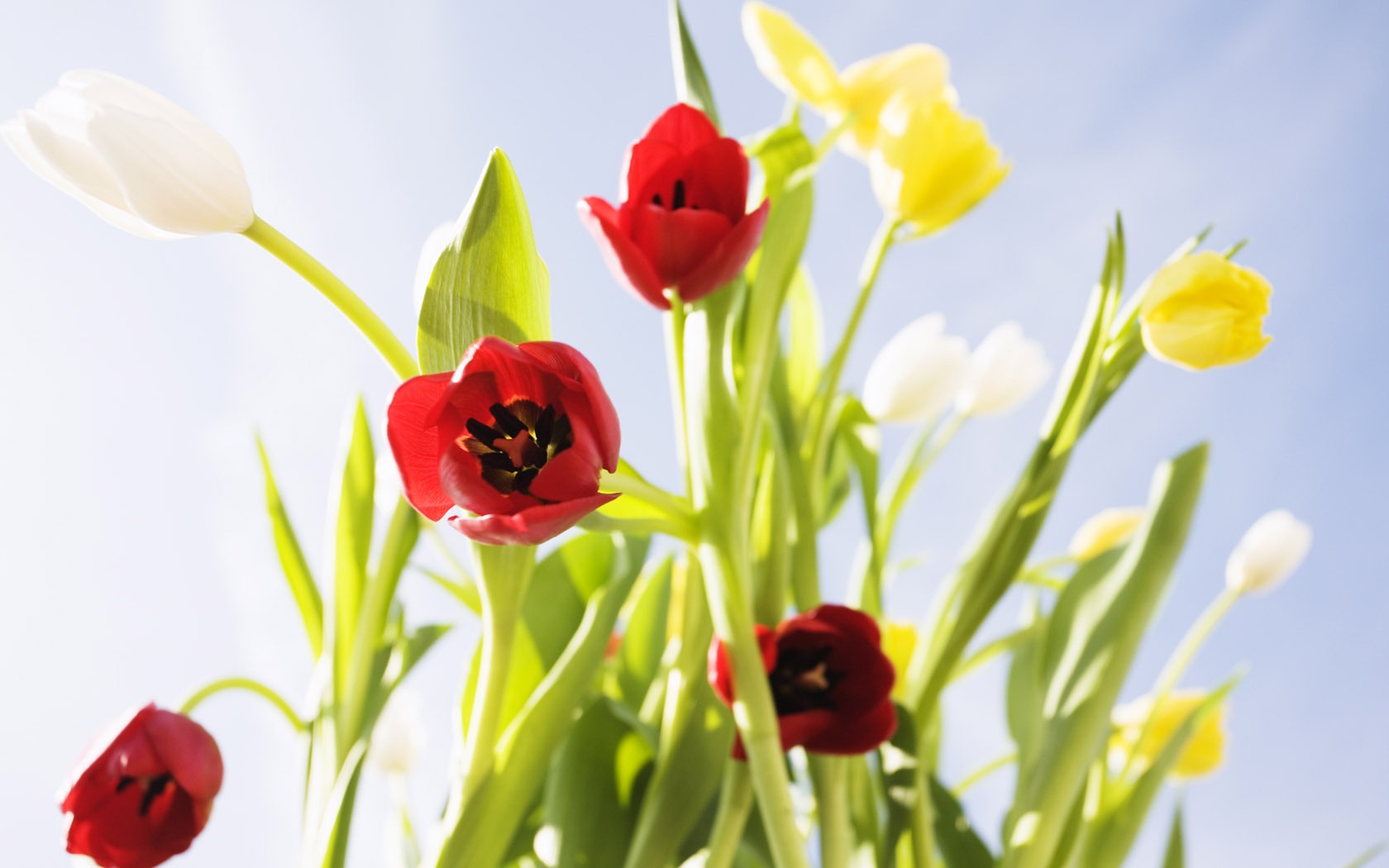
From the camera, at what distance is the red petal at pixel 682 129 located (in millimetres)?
507

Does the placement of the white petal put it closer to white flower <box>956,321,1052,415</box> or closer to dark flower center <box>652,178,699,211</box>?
dark flower center <box>652,178,699,211</box>

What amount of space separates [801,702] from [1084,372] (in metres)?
0.27

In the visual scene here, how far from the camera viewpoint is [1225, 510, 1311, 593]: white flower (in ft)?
2.64

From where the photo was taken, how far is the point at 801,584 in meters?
0.70

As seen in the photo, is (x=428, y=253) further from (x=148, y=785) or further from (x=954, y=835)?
(x=954, y=835)

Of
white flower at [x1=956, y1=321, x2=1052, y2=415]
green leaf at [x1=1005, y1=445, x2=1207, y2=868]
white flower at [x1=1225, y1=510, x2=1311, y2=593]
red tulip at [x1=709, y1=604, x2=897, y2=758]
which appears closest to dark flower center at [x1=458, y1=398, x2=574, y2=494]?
red tulip at [x1=709, y1=604, x2=897, y2=758]

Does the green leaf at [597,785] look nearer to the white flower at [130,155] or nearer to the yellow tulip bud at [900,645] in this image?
the yellow tulip bud at [900,645]

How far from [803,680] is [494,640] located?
18 centimetres

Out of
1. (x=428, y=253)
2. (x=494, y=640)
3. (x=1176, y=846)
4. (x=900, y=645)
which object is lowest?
(x=1176, y=846)

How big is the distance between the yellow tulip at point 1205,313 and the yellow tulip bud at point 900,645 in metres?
0.32

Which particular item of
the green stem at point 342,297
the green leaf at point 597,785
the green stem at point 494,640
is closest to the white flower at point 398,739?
the green leaf at point 597,785

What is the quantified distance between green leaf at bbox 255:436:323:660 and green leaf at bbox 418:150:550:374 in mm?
369

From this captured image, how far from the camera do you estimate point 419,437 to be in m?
0.34

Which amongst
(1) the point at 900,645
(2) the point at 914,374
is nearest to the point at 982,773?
(1) the point at 900,645
